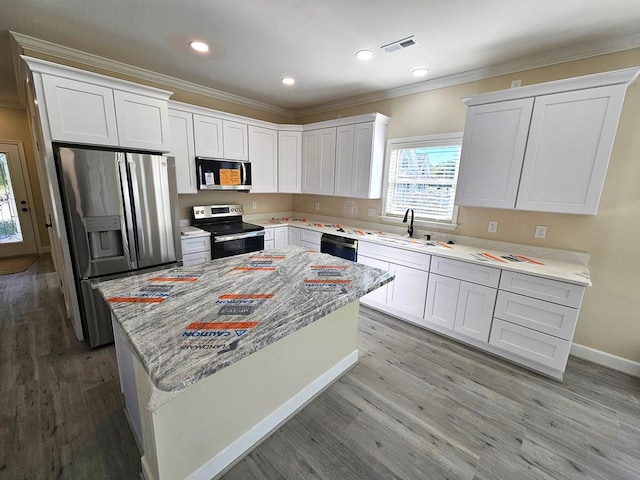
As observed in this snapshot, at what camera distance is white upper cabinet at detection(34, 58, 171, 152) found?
86.2 inches

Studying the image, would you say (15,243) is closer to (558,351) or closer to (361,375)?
(361,375)

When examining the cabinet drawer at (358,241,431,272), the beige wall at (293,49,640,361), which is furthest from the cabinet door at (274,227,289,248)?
the beige wall at (293,49,640,361)

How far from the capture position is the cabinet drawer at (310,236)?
13.0 ft

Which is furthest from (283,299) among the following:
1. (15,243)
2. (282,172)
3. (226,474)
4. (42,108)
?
(15,243)

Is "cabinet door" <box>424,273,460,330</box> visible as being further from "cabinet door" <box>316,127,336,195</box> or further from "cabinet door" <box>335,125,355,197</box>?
"cabinet door" <box>316,127,336,195</box>

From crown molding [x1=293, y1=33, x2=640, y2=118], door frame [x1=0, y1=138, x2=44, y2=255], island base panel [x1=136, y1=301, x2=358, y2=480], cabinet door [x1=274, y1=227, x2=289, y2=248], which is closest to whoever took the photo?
island base panel [x1=136, y1=301, x2=358, y2=480]

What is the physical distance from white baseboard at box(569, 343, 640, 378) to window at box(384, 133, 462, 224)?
1.68 metres

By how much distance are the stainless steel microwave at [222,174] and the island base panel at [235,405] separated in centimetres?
255

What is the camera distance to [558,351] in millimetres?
2234

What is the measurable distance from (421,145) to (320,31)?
1771 mm

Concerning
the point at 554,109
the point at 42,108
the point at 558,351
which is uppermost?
the point at 554,109

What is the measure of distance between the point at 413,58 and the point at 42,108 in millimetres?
3228

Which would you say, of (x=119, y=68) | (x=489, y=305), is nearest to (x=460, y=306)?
(x=489, y=305)

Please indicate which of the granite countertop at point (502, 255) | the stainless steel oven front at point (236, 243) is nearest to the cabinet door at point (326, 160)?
the granite countertop at point (502, 255)
